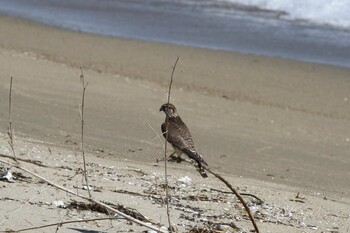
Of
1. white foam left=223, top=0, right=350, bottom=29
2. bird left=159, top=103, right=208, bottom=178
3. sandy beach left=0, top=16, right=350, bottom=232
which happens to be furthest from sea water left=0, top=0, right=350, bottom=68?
bird left=159, top=103, right=208, bottom=178

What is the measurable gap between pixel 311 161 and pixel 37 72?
378 centimetres

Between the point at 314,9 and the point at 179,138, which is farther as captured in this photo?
the point at 314,9

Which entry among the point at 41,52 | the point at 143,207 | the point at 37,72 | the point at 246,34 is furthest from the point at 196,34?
the point at 143,207

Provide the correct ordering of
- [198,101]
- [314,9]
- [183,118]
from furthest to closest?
[314,9] → [198,101] → [183,118]

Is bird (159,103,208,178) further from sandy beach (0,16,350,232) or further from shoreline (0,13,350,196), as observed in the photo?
shoreline (0,13,350,196)

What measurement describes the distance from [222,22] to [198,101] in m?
7.89

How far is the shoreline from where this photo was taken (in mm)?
8484

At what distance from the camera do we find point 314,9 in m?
20.6

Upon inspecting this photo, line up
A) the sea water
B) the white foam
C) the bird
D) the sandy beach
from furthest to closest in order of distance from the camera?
the white foam → the sea water → the bird → the sandy beach

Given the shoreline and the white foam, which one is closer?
the shoreline

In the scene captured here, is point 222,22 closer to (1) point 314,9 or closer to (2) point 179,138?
(1) point 314,9

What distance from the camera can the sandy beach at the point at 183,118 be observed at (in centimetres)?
561

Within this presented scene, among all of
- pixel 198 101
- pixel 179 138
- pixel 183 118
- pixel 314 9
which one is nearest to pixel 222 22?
pixel 314 9

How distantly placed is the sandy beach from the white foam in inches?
201
